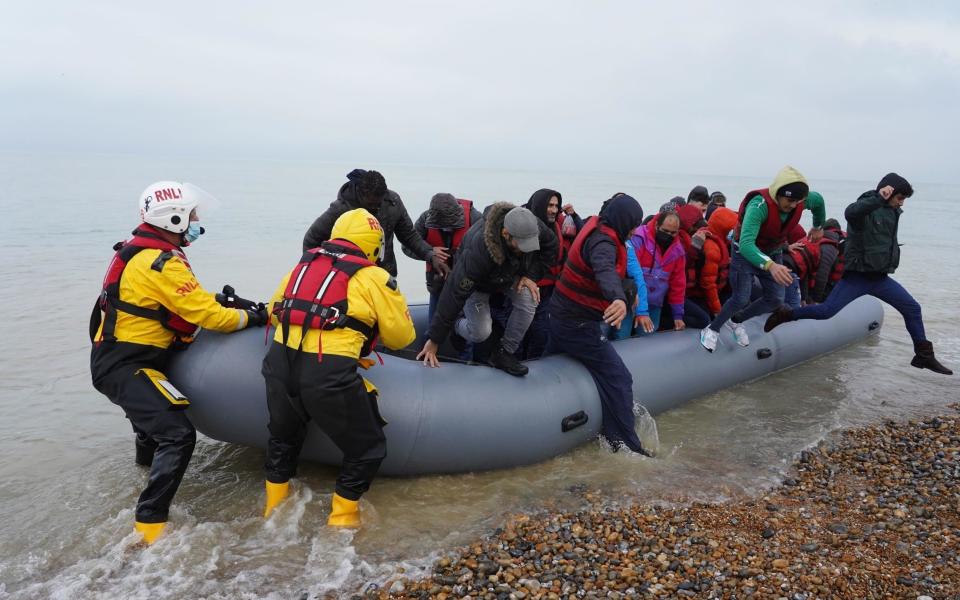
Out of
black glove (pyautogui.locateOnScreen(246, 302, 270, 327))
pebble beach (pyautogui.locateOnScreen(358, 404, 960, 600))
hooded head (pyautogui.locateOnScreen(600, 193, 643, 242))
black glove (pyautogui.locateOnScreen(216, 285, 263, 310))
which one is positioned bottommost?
pebble beach (pyautogui.locateOnScreen(358, 404, 960, 600))

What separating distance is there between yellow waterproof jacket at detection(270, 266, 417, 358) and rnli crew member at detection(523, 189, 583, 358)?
1550mm

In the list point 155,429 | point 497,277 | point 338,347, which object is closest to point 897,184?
point 497,277

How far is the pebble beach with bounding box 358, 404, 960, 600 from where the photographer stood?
2676mm

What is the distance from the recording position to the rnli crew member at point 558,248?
4.52 meters

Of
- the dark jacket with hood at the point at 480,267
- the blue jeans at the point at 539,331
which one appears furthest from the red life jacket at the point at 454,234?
the dark jacket with hood at the point at 480,267

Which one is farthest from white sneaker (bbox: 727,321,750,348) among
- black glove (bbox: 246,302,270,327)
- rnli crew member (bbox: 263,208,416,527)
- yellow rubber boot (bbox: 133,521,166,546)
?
yellow rubber boot (bbox: 133,521,166,546)

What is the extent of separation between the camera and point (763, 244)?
510 cm

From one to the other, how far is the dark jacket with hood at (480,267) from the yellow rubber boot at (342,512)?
3.37ft

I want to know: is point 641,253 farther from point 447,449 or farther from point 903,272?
point 903,272

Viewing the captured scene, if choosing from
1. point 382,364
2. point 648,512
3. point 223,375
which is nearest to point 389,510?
point 382,364

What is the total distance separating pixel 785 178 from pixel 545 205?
1824mm

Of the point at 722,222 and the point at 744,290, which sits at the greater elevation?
the point at 722,222

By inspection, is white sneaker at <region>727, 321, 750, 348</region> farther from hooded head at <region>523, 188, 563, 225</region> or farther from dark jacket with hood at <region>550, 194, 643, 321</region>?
dark jacket with hood at <region>550, 194, 643, 321</region>

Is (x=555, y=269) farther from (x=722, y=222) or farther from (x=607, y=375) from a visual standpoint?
(x=722, y=222)
